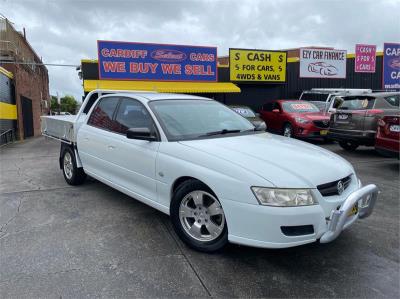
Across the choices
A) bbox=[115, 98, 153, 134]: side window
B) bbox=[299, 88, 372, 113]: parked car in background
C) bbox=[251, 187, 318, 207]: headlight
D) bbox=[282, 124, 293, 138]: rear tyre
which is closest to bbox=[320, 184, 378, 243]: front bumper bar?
bbox=[251, 187, 318, 207]: headlight

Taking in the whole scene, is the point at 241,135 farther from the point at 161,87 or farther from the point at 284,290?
the point at 161,87

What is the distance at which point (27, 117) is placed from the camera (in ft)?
67.8

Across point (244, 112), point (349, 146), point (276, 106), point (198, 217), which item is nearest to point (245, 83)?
point (276, 106)

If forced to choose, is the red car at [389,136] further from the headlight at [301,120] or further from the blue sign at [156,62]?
the blue sign at [156,62]

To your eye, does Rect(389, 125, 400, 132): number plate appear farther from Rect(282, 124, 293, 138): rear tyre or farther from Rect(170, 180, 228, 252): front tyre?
Rect(170, 180, 228, 252): front tyre

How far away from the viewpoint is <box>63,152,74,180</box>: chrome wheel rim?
5848 mm

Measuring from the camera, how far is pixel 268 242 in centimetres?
282

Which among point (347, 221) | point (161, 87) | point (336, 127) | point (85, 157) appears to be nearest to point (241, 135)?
point (347, 221)

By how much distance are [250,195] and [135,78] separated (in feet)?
45.8

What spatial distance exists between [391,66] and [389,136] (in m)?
15.6

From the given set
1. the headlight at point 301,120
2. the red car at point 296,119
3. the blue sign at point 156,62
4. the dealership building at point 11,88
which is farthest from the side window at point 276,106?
the dealership building at point 11,88

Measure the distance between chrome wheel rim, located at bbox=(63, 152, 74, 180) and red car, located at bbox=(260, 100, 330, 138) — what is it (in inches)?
311

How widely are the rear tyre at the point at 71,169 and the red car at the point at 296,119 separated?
310 inches

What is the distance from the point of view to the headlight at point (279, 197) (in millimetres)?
2791
